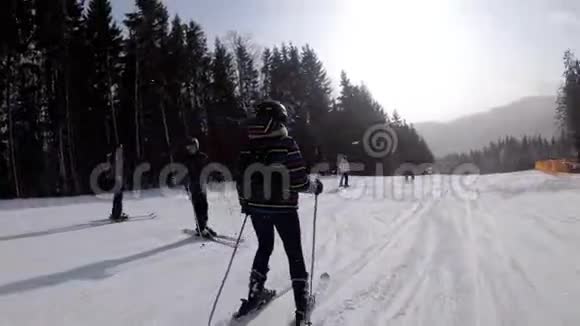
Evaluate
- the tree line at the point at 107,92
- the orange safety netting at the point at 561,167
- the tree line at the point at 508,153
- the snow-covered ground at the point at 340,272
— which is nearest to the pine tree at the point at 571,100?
the orange safety netting at the point at 561,167

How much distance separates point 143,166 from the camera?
1251 inches

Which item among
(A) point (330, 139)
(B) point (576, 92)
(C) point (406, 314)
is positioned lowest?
(C) point (406, 314)

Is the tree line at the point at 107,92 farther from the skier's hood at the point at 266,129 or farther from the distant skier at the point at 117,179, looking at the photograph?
the skier's hood at the point at 266,129

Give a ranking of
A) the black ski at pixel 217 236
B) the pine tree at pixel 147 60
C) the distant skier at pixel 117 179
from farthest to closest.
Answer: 1. the pine tree at pixel 147 60
2. the distant skier at pixel 117 179
3. the black ski at pixel 217 236

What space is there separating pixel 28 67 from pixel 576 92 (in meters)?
63.6

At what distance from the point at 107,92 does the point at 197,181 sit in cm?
2783

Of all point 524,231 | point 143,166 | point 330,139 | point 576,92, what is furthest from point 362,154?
point 524,231

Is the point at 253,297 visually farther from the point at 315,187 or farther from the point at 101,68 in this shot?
the point at 101,68

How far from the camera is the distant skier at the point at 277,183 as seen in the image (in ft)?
13.3

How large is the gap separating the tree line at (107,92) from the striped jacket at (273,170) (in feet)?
61.1

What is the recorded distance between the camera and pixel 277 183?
405 centimetres

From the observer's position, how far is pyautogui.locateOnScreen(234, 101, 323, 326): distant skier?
→ 13.3ft

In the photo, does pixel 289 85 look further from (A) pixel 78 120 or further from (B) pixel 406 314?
(B) pixel 406 314

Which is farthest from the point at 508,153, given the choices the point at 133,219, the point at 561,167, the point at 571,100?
the point at 133,219
